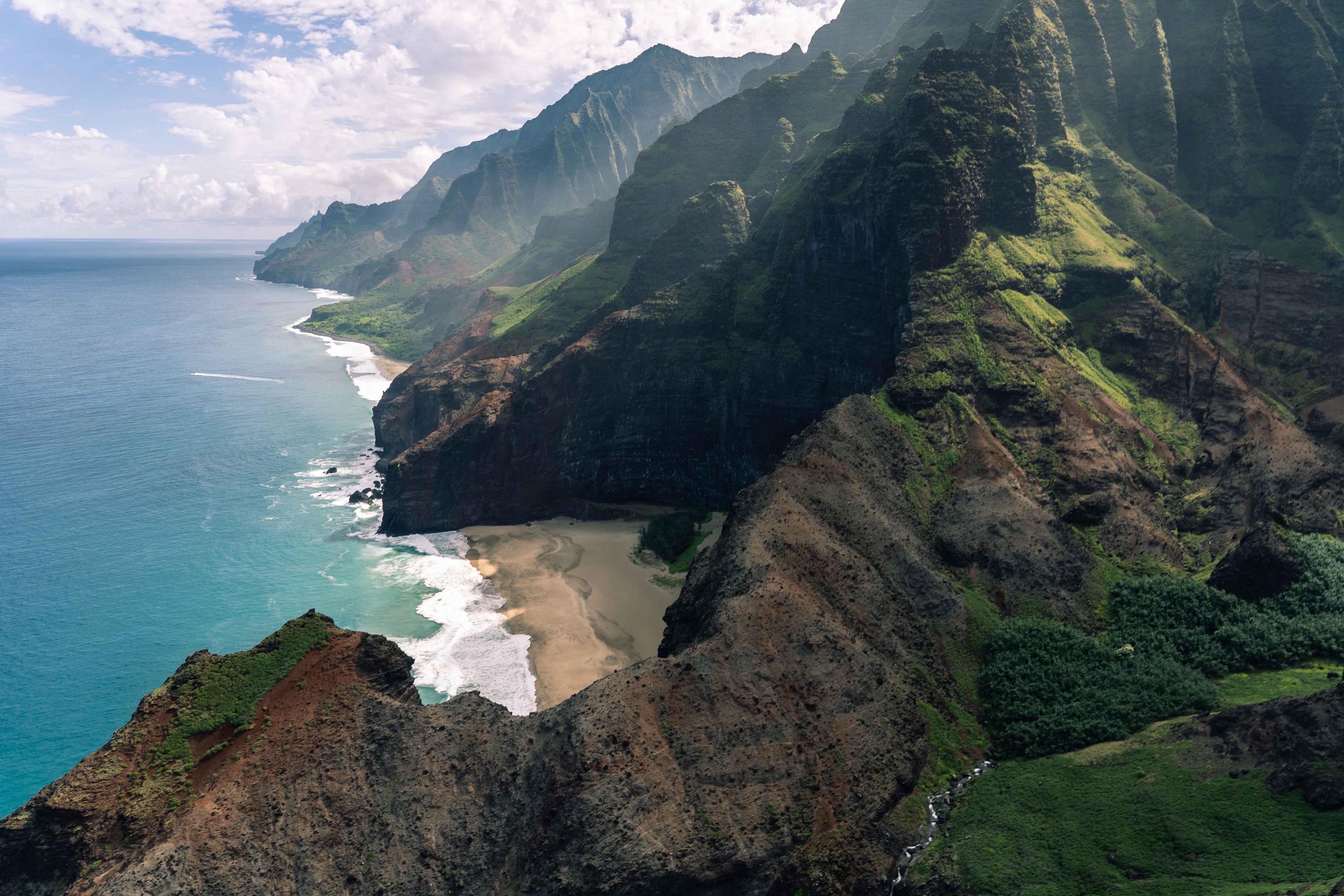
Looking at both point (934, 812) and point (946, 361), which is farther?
point (946, 361)

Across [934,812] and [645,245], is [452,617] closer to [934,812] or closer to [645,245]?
[934,812]

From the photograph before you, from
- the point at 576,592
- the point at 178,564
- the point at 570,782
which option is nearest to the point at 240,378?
the point at 178,564

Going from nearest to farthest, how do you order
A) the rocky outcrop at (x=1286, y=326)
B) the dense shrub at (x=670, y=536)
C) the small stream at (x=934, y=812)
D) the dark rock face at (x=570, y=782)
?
the dark rock face at (x=570, y=782) < the small stream at (x=934, y=812) < the rocky outcrop at (x=1286, y=326) < the dense shrub at (x=670, y=536)

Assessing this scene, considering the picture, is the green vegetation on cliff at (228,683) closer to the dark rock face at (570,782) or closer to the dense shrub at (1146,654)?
the dark rock face at (570,782)

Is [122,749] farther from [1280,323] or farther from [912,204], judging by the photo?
[1280,323]

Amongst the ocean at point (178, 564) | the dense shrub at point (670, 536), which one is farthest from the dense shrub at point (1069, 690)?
the dense shrub at point (670, 536)

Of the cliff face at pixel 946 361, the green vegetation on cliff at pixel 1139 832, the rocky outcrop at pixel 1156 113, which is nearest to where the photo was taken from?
the green vegetation on cliff at pixel 1139 832
